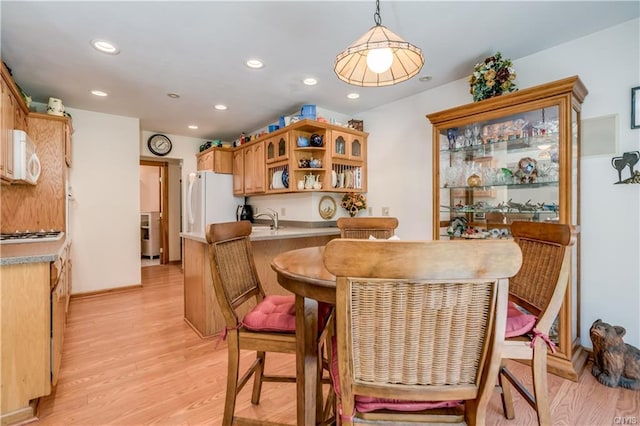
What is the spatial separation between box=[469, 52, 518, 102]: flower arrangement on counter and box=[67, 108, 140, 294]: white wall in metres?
4.22

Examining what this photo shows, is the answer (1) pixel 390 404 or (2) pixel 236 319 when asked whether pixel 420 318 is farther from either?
(2) pixel 236 319

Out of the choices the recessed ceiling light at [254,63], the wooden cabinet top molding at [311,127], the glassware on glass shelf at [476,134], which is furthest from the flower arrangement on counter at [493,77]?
the recessed ceiling light at [254,63]

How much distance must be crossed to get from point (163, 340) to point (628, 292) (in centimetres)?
357

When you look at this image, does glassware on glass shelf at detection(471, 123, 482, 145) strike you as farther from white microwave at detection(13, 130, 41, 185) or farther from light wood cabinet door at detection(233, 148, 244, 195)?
white microwave at detection(13, 130, 41, 185)

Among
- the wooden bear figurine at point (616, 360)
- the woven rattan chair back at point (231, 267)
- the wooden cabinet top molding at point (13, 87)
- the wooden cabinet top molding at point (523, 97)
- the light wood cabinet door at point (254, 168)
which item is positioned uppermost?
the wooden cabinet top molding at point (13, 87)

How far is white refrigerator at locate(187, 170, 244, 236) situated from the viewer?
14.4 feet

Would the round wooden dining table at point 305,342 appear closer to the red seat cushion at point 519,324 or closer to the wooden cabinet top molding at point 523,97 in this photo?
the red seat cushion at point 519,324

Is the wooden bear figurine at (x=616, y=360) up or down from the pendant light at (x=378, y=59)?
down

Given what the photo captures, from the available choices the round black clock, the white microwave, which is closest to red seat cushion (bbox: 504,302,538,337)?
the white microwave

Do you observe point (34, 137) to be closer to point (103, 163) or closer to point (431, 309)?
point (103, 163)

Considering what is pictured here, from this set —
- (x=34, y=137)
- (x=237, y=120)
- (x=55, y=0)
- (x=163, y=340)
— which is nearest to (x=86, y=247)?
(x=34, y=137)

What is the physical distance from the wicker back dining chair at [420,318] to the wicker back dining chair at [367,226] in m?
1.59

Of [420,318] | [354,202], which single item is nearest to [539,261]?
[420,318]

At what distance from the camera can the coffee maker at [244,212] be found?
4.80 metres
